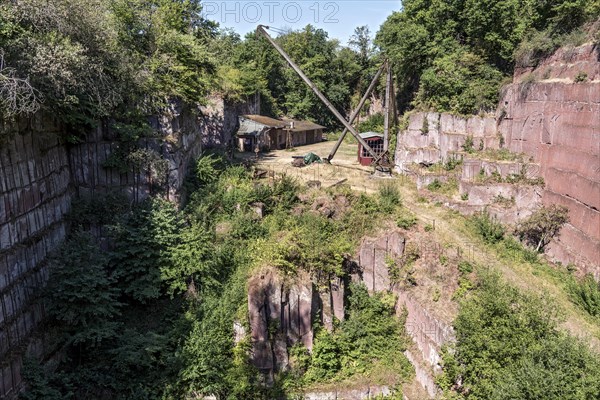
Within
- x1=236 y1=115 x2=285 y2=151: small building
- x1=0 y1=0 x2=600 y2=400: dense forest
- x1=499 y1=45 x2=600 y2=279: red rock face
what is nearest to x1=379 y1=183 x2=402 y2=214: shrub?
x1=0 y1=0 x2=600 y2=400: dense forest

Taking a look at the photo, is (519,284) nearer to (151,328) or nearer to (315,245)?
(315,245)

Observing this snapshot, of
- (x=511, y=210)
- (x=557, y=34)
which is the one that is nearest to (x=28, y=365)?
(x=511, y=210)

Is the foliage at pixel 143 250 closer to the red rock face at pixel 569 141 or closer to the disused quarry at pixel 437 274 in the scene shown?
the disused quarry at pixel 437 274

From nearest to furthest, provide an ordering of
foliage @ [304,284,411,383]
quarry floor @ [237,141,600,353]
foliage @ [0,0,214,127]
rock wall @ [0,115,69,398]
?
rock wall @ [0,115,69,398] < foliage @ [0,0,214,127] < foliage @ [304,284,411,383] < quarry floor @ [237,141,600,353]

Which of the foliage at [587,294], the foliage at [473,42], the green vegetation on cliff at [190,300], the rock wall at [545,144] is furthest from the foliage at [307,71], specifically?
the foliage at [587,294]

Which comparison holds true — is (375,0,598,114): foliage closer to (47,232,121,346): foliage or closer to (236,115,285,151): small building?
(236,115,285,151): small building

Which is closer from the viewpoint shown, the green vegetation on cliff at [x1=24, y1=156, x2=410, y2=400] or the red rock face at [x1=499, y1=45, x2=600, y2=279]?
the green vegetation on cliff at [x1=24, y1=156, x2=410, y2=400]
